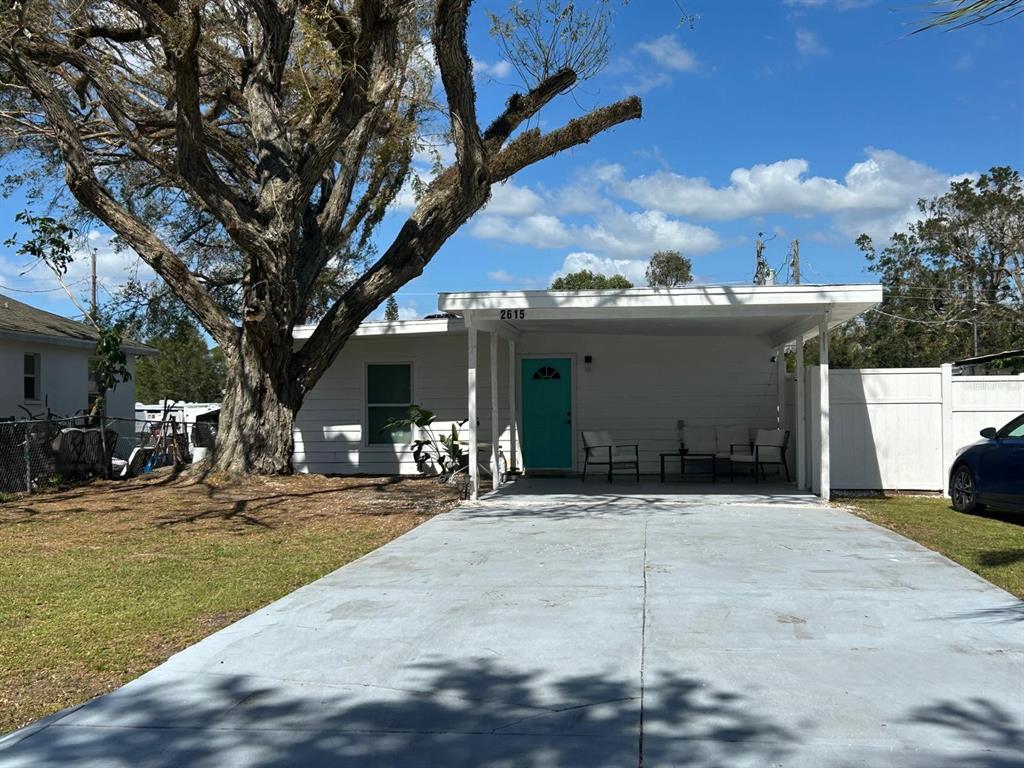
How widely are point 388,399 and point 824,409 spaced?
795cm

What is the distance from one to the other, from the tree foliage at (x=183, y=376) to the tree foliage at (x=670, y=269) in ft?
81.3

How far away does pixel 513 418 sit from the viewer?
50.6ft

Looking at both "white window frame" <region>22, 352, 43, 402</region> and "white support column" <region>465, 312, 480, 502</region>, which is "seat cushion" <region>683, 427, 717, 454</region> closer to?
"white support column" <region>465, 312, 480, 502</region>

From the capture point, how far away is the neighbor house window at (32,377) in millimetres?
20328

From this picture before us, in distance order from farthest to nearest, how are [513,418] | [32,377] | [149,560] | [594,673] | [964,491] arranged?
[32,377]
[513,418]
[964,491]
[149,560]
[594,673]

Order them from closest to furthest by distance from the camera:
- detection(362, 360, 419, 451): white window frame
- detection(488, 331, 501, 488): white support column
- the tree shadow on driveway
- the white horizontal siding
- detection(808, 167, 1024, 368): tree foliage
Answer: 1. the tree shadow on driveway
2. detection(488, 331, 501, 488): white support column
3. the white horizontal siding
4. detection(362, 360, 419, 451): white window frame
5. detection(808, 167, 1024, 368): tree foliage

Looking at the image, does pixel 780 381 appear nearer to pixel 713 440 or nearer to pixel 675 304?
pixel 713 440

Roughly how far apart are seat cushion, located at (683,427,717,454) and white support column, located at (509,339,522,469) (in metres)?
2.93

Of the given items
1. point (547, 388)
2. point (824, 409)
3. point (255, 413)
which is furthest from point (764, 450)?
point (255, 413)

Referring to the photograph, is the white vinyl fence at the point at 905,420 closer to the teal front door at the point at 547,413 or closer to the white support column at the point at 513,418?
the teal front door at the point at 547,413

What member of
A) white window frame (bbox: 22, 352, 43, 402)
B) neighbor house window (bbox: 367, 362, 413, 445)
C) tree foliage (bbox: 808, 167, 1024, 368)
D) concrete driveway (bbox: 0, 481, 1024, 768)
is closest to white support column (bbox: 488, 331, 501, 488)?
neighbor house window (bbox: 367, 362, 413, 445)

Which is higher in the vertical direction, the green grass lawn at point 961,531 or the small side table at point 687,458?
the small side table at point 687,458

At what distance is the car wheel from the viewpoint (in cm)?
1077

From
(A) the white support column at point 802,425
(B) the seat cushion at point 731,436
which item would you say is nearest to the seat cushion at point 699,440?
(B) the seat cushion at point 731,436
